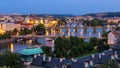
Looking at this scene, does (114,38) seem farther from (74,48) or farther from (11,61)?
(11,61)

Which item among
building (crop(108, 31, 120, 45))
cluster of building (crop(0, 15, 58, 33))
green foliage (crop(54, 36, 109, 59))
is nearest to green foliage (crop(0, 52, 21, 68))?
green foliage (crop(54, 36, 109, 59))

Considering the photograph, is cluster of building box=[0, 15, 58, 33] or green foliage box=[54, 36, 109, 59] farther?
cluster of building box=[0, 15, 58, 33]

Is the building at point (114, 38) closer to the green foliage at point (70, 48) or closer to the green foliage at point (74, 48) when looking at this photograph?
the green foliage at point (74, 48)

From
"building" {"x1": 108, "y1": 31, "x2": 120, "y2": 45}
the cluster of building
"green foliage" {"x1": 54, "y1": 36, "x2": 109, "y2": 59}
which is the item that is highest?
"green foliage" {"x1": 54, "y1": 36, "x2": 109, "y2": 59}

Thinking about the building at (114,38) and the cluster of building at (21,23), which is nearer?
the building at (114,38)

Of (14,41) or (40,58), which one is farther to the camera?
(14,41)

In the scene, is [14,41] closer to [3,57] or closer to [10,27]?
[10,27]

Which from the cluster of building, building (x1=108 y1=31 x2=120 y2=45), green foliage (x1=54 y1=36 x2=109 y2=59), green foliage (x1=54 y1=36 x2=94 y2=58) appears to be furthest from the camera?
the cluster of building

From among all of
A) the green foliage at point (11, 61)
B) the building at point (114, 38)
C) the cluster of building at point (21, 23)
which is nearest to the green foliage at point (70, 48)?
the green foliage at point (11, 61)

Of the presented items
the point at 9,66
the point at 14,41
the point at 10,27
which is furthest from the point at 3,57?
the point at 10,27

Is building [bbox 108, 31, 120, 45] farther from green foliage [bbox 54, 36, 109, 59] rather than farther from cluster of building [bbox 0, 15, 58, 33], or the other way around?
cluster of building [bbox 0, 15, 58, 33]

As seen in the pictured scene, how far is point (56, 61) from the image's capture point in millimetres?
11195

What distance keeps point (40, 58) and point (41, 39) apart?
2032 cm

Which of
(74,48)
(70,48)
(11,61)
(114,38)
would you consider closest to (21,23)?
(114,38)
